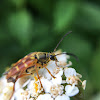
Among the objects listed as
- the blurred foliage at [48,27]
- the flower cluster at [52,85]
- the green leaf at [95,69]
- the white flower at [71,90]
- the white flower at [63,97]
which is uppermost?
the blurred foliage at [48,27]

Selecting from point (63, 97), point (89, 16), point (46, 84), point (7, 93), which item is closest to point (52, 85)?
point (46, 84)

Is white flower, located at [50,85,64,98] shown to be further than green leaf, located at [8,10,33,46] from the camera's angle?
No

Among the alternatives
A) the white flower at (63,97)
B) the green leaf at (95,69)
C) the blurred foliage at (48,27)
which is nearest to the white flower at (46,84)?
the white flower at (63,97)

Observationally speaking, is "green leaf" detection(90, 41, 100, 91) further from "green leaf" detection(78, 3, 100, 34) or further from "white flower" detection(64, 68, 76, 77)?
"white flower" detection(64, 68, 76, 77)

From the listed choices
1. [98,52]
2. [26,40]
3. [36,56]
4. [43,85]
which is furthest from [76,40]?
[43,85]

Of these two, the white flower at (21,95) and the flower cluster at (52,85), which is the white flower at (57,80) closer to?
the flower cluster at (52,85)

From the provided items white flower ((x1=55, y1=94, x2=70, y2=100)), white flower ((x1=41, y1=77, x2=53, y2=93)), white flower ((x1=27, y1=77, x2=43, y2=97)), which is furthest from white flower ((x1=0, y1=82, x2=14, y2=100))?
white flower ((x1=55, y1=94, x2=70, y2=100))

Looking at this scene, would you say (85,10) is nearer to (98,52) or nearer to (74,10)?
(74,10)
